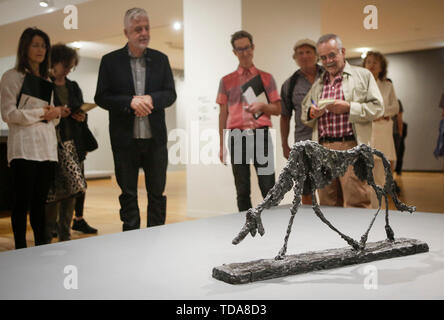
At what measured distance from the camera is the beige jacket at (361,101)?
2611 millimetres

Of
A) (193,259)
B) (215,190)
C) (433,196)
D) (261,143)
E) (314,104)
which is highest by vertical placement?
(314,104)

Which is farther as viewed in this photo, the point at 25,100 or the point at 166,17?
the point at 166,17

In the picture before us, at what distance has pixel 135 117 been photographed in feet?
8.86

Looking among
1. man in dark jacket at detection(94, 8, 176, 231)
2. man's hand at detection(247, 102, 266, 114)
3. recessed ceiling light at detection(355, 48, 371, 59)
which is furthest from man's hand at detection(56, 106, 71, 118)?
recessed ceiling light at detection(355, 48, 371, 59)

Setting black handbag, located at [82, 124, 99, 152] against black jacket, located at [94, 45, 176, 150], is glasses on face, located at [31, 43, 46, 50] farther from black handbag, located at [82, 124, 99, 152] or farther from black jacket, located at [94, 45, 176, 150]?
black handbag, located at [82, 124, 99, 152]

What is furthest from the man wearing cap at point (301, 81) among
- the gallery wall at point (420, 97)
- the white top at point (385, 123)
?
the gallery wall at point (420, 97)

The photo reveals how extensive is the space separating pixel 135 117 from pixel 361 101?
1.20 m

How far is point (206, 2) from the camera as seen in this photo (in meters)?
4.80

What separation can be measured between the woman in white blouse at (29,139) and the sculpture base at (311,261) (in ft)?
5.23

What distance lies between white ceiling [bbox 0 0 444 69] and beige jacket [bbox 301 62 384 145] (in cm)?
216
